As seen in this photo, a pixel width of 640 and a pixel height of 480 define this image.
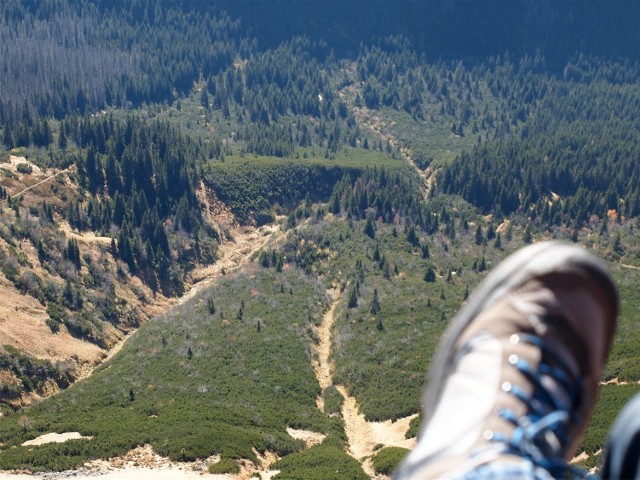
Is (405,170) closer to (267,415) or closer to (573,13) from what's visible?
(267,415)

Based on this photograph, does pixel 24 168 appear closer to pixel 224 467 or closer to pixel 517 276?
pixel 224 467

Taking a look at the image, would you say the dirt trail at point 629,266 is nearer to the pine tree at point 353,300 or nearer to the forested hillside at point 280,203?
the forested hillside at point 280,203

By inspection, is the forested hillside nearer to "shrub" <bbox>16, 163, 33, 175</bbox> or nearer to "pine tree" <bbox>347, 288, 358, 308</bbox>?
"shrub" <bbox>16, 163, 33, 175</bbox>

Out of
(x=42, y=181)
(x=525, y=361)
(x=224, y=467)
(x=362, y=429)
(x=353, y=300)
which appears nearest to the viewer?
(x=525, y=361)

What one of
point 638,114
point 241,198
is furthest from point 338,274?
point 638,114

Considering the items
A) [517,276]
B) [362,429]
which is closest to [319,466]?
[362,429]

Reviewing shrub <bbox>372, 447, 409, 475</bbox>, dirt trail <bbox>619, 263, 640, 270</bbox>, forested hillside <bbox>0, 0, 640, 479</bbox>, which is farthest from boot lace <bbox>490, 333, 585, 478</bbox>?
dirt trail <bbox>619, 263, 640, 270</bbox>
